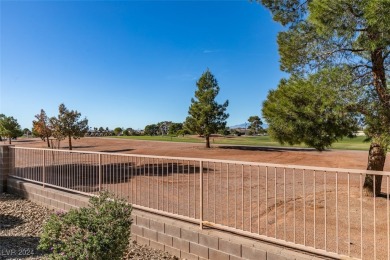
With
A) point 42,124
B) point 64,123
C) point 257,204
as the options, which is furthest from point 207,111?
point 257,204

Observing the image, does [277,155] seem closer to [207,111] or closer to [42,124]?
[207,111]

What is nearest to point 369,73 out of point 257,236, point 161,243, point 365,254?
point 365,254

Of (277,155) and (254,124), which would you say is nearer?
(277,155)

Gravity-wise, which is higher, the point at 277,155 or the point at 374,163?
the point at 374,163

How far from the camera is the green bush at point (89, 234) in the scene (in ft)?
9.50

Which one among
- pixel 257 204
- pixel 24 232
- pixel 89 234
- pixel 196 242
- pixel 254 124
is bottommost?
pixel 24 232

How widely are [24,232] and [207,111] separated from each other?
21.6 m

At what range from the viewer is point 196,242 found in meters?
4.19

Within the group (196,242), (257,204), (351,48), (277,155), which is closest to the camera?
(196,242)

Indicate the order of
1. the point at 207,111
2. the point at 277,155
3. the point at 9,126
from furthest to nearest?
the point at 9,126
the point at 207,111
the point at 277,155

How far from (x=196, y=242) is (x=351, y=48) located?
185 inches

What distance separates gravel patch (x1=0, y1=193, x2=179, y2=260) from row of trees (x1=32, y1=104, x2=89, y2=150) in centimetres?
1634

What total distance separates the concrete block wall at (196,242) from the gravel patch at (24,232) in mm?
182

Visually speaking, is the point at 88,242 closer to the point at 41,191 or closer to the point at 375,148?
the point at 41,191
